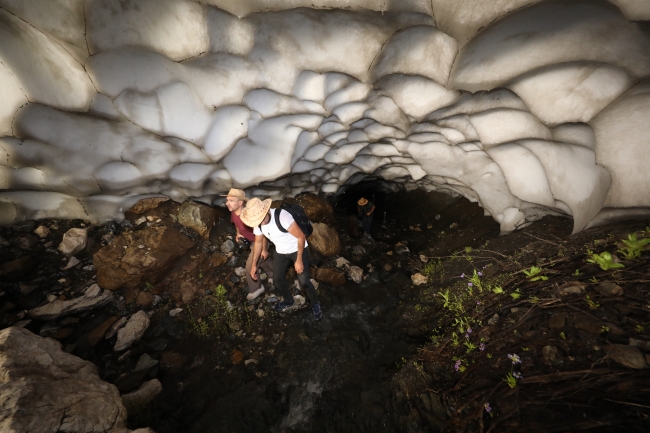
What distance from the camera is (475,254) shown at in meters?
4.61

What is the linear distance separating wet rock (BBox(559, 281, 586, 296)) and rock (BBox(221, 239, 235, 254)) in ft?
15.9

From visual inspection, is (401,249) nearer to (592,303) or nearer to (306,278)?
(306,278)

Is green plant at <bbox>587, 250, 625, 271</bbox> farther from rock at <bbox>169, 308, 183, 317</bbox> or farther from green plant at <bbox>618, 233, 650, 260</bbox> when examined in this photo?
rock at <bbox>169, 308, 183, 317</bbox>

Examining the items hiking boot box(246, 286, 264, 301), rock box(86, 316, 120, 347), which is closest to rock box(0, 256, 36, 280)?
rock box(86, 316, 120, 347)

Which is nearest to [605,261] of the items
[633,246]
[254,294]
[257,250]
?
[633,246]

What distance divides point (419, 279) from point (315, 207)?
275 centimetres

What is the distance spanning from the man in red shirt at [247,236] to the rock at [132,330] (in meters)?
1.50

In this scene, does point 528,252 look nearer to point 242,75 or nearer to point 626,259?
point 626,259

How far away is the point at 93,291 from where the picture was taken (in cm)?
404

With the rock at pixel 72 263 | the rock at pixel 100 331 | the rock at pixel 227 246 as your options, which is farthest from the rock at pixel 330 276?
the rock at pixel 72 263

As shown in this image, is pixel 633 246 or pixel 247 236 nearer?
pixel 633 246

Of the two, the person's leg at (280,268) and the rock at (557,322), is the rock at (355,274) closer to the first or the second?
the person's leg at (280,268)

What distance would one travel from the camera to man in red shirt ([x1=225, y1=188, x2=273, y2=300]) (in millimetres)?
3529

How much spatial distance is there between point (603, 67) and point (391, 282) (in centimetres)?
394
